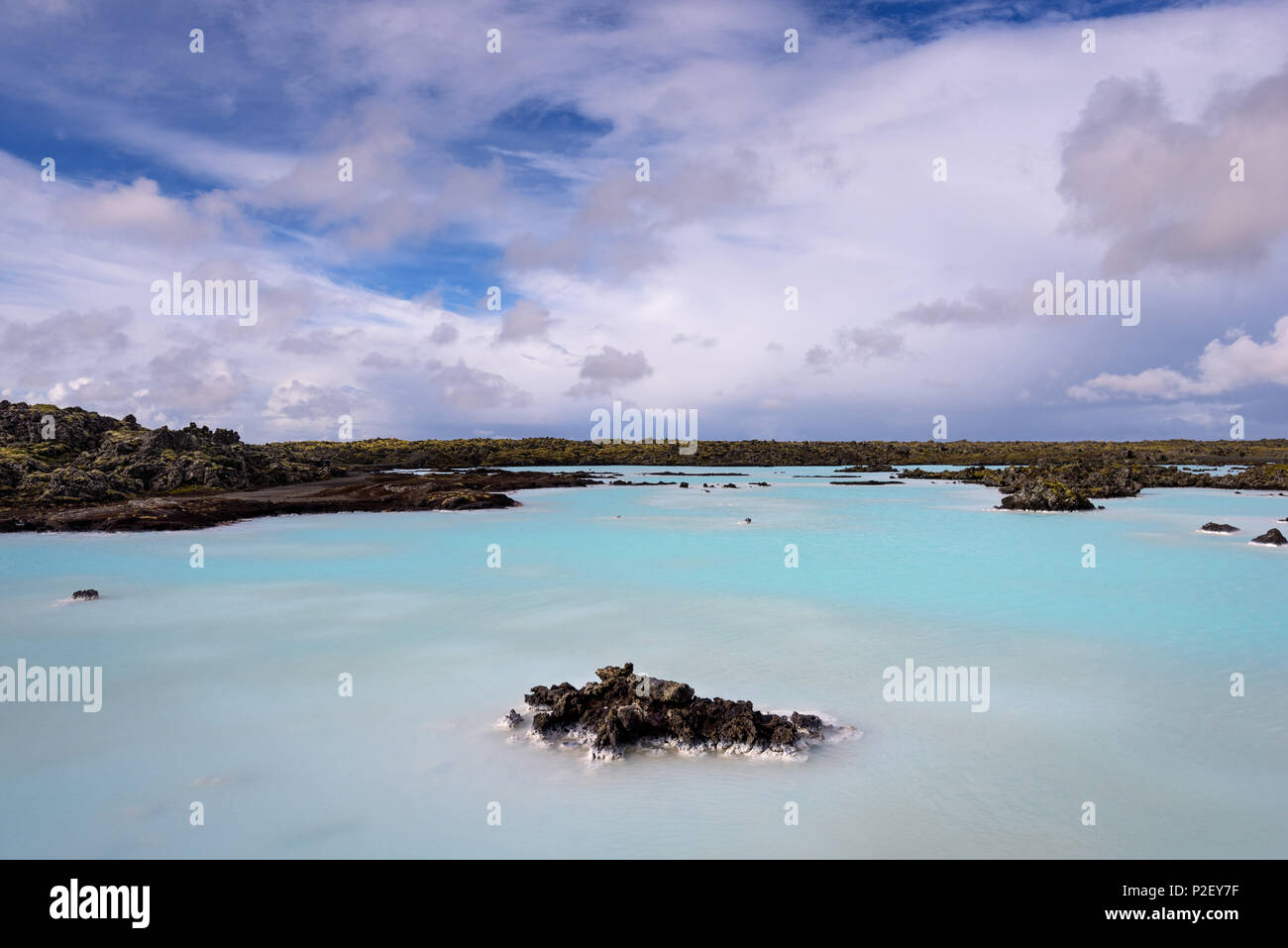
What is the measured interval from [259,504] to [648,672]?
28976mm

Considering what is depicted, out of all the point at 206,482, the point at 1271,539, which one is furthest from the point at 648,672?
the point at 206,482

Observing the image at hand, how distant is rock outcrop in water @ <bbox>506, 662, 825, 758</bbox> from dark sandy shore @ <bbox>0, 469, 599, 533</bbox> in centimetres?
2584

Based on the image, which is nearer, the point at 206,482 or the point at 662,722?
the point at 662,722

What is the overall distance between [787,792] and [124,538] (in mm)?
27001

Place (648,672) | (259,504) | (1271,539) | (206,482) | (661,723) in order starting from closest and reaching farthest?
(661,723) < (648,672) < (1271,539) < (259,504) < (206,482)

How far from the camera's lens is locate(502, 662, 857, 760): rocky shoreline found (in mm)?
7348

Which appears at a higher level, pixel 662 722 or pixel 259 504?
Answer: pixel 259 504

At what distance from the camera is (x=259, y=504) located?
3306 centimetres

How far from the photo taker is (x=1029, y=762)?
288 inches

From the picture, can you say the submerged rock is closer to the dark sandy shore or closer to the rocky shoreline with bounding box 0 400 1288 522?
the rocky shoreline with bounding box 0 400 1288 522

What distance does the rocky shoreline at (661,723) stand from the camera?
7348 millimetres

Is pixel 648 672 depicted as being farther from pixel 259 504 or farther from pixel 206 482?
pixel 206 482
